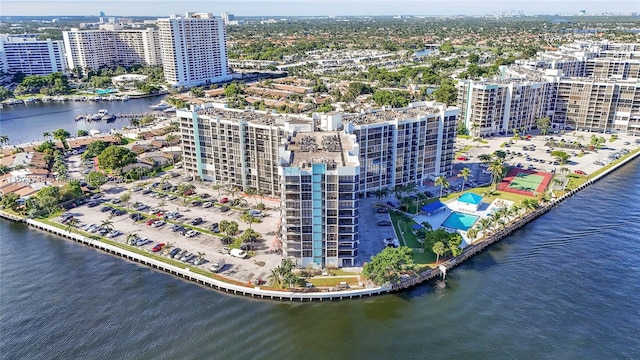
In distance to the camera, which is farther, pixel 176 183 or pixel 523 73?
pixel 523 73

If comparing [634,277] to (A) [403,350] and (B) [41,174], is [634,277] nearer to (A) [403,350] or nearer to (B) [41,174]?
(A) [403,350]

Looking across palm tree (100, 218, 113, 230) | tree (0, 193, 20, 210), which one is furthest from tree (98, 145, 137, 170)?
palm tree (100, 218, 113, 230)

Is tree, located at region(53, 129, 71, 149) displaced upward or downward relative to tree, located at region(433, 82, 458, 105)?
downward

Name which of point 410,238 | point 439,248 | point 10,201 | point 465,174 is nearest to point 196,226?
point 410,238

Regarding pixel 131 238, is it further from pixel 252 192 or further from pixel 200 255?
pixel 252 192

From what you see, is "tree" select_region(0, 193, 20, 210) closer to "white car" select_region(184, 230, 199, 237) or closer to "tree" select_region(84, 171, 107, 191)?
"tree" select_region(84, 171, 107, 191)

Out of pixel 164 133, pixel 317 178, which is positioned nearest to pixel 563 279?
pixel 317 178
